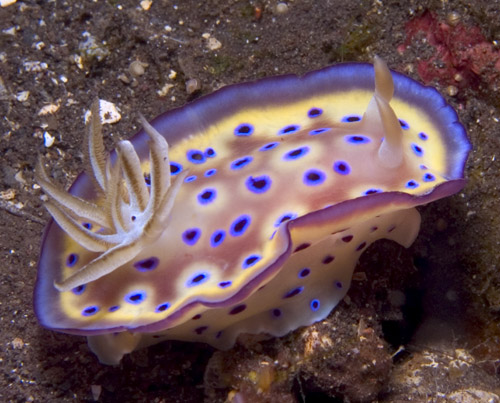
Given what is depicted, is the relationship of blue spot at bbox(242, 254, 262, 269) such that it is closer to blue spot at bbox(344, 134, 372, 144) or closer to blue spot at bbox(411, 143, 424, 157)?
blue spot at bbox(344, 134, 372, 144)

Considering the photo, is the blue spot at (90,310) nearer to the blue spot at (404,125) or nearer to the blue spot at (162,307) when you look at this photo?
the blue spot at (162,307)

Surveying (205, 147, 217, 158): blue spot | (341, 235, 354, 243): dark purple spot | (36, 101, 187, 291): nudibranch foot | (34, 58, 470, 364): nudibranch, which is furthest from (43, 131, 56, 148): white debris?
(341, 235, 354, 243): dark purple spot

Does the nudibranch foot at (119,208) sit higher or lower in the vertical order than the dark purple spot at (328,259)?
higher

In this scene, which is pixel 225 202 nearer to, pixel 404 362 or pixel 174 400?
pixel 174 400

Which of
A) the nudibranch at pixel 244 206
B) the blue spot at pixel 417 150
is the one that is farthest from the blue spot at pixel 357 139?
the blue spot at pixel 417 150

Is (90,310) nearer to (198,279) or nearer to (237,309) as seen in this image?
(198,279)

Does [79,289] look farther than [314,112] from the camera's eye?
No

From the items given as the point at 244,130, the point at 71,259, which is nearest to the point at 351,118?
the point at 244,130
